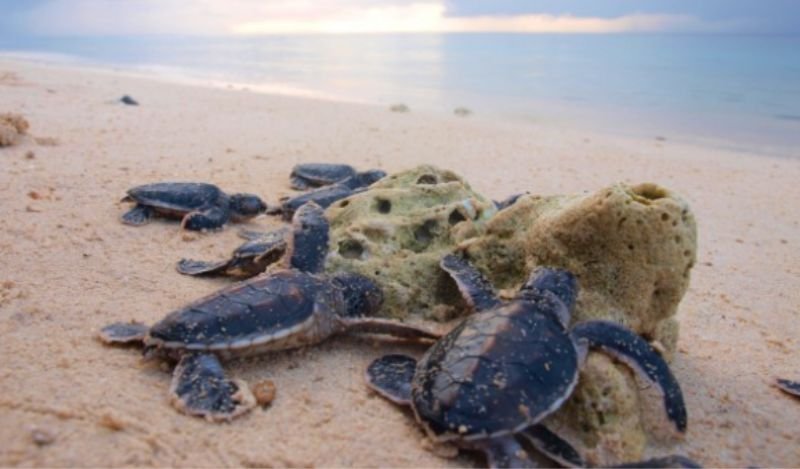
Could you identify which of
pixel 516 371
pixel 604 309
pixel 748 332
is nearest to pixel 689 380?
pixel 604 309

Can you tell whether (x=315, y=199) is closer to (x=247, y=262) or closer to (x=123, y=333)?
(x=247, y=262)

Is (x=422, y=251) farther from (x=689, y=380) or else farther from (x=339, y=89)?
(x=339, y=89)

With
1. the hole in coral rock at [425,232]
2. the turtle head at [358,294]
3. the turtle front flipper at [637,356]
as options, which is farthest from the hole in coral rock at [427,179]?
the turtle front flipper at [637,356]

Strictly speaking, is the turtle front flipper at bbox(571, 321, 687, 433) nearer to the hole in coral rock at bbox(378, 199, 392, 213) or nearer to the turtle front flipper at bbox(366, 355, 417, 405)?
the turtle front flipper at bbox(366, 355, 417, 405)

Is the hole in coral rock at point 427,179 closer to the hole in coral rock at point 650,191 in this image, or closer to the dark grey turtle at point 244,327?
the dark grey turtle at point 244,327

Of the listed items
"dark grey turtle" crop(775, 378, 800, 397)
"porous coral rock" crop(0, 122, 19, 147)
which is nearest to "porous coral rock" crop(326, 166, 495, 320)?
"dark grey turtle" crop(775, 378, 800, 397)

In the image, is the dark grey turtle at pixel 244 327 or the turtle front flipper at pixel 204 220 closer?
the dark grey turtle at pixel 244 327

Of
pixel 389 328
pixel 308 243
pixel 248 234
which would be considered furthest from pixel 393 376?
pixel 248 234
